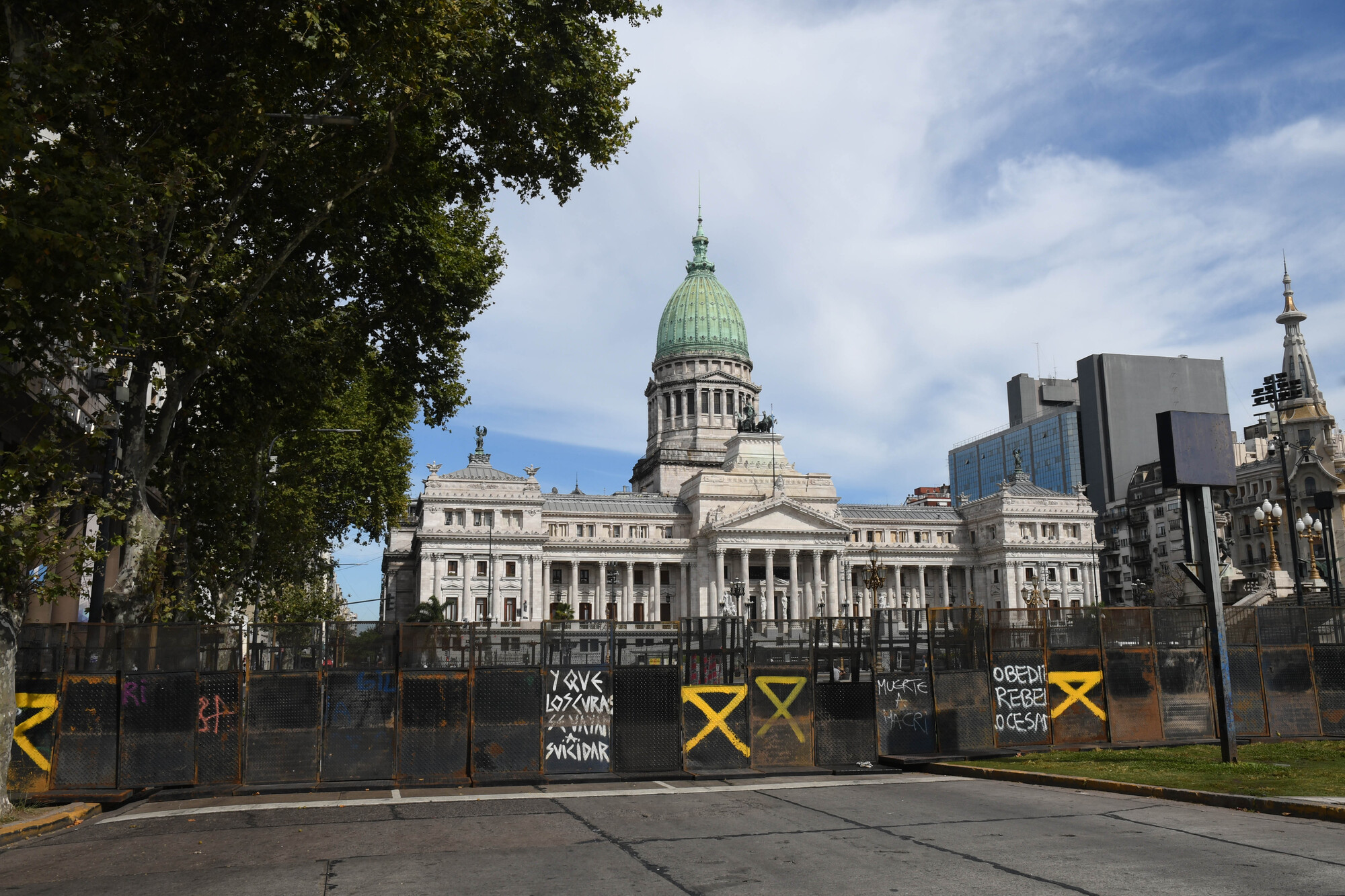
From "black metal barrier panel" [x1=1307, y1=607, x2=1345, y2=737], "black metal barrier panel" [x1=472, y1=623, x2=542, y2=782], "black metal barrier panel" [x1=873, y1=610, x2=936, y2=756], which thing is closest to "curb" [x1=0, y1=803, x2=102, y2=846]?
"black metal barrier panel" [x1=472, y1=623, x2=542, y2=782]

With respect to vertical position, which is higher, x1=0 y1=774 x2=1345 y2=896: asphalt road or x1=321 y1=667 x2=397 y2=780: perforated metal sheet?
x1=321 y1=667 x2=397 y2=780: perforated metal sheet

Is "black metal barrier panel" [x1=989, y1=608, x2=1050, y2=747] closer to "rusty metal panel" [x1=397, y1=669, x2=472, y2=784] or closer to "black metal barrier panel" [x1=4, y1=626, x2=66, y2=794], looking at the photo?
"rusty metal panel" [x1=397, y1=669, x2=472, y2=784]

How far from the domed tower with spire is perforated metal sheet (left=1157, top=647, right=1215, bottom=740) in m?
100

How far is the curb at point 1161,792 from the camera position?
1423cm

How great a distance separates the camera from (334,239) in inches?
992

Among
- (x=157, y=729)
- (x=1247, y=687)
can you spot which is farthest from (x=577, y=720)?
(x=1247, y=687)

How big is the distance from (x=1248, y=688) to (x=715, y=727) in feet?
38.9

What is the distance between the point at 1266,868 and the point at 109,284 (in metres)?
16.8

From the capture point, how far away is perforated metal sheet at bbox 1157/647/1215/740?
74.5 feet

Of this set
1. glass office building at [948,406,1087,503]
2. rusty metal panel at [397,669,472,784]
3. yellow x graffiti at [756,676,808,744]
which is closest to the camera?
rusty metal panel at [397,669,472,784]

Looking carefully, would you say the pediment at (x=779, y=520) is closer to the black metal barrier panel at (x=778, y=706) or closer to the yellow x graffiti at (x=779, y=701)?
the black metal barrier panel at (x=778, y=706)

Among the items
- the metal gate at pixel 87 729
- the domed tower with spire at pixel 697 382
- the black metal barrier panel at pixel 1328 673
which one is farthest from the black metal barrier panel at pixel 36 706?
the domed tower with spire at pixel 697 382

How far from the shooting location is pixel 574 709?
66.1 feet

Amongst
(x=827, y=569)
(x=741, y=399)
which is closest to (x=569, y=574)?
(x=827, y=569)
